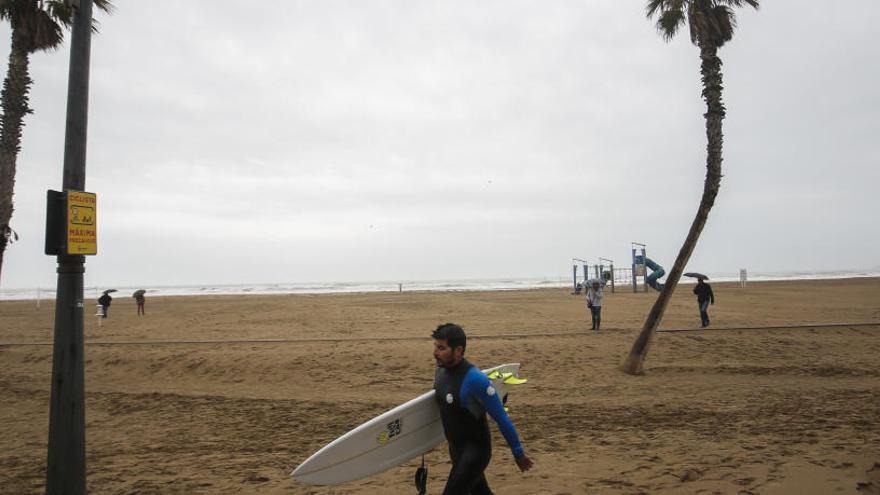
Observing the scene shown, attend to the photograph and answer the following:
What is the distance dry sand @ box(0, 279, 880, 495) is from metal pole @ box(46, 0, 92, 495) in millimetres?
1124

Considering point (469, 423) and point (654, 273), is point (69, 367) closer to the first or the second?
point (469, 423)

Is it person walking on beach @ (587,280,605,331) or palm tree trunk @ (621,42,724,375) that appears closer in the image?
palm tree trunk @ (621,42,724,375)

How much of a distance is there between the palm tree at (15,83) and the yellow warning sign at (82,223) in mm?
7952

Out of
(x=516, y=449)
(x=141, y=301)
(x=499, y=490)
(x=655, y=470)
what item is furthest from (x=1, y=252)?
(x=141, y=301)

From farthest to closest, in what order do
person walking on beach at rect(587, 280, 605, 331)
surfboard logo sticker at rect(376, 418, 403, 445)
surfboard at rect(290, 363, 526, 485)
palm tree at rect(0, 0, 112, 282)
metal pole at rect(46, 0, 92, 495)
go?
person walking on beach at rect(587, 280, 605, 331)
palm tree at rect(0, 0, 112, 282)
metal pole at rect(46, 0, 92, 495)
surfboard logo sticker at rect(376, 418, 403, 445)
surfboard at rect(290, 363, 526, 485)

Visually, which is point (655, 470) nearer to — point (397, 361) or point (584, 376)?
point (584, 376)

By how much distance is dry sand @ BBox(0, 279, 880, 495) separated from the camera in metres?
5.55

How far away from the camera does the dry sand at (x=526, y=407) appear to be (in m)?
5.55

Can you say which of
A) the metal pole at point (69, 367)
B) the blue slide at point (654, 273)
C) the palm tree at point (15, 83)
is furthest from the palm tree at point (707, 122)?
the blue slide at point (654, 273)

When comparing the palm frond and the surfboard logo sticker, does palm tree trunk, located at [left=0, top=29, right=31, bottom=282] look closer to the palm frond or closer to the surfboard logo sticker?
the surfboard logo sticker

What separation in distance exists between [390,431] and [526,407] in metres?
5.46

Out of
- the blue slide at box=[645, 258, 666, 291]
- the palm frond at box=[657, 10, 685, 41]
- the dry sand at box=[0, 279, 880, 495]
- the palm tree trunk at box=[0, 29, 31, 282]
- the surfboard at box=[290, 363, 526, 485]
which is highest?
the palm frond at box=[657, 10, 685, 41]

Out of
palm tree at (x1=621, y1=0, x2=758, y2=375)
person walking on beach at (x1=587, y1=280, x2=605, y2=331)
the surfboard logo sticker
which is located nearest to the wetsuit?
the surfboard logo sticker

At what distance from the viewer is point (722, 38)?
459 inches
